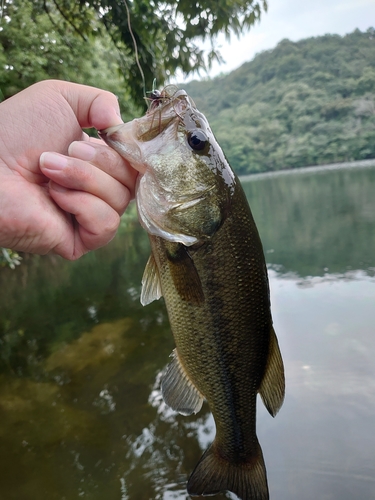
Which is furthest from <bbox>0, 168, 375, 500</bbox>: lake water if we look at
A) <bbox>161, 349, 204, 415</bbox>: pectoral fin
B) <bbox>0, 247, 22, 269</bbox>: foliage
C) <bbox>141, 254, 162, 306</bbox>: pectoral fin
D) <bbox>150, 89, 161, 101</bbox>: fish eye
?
<bbox>150, 89, 161, 101</bbox>: fish eye

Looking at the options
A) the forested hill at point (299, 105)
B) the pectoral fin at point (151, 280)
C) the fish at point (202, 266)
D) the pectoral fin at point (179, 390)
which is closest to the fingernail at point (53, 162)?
the fish at point (202, 266)

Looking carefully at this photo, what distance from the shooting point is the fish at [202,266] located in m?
1.51

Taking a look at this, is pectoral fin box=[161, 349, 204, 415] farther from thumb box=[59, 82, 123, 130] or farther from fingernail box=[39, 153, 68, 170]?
thumb box=[59, 82, 123, 130]

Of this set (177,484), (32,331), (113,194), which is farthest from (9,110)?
(32,331)

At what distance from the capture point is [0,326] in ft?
26.0

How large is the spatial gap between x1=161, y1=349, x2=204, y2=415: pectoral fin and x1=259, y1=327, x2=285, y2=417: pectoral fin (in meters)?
0.35

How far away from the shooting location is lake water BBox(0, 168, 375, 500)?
11.6 ft

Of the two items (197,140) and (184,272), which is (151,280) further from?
(197,140)

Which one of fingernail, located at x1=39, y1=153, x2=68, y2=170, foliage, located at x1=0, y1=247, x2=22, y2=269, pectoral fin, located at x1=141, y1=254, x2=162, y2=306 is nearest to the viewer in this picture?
fingernail, located at x1=39, y1=153, x2=68, y2=170

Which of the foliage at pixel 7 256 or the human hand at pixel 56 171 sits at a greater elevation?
the human hand at pixel 56 171

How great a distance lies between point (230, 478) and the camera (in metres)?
1.89

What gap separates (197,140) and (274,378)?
3.87ft

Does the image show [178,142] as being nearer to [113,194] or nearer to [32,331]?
[113,194]

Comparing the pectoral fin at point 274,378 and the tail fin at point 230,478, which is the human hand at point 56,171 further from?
the tail fin at point 230,478
